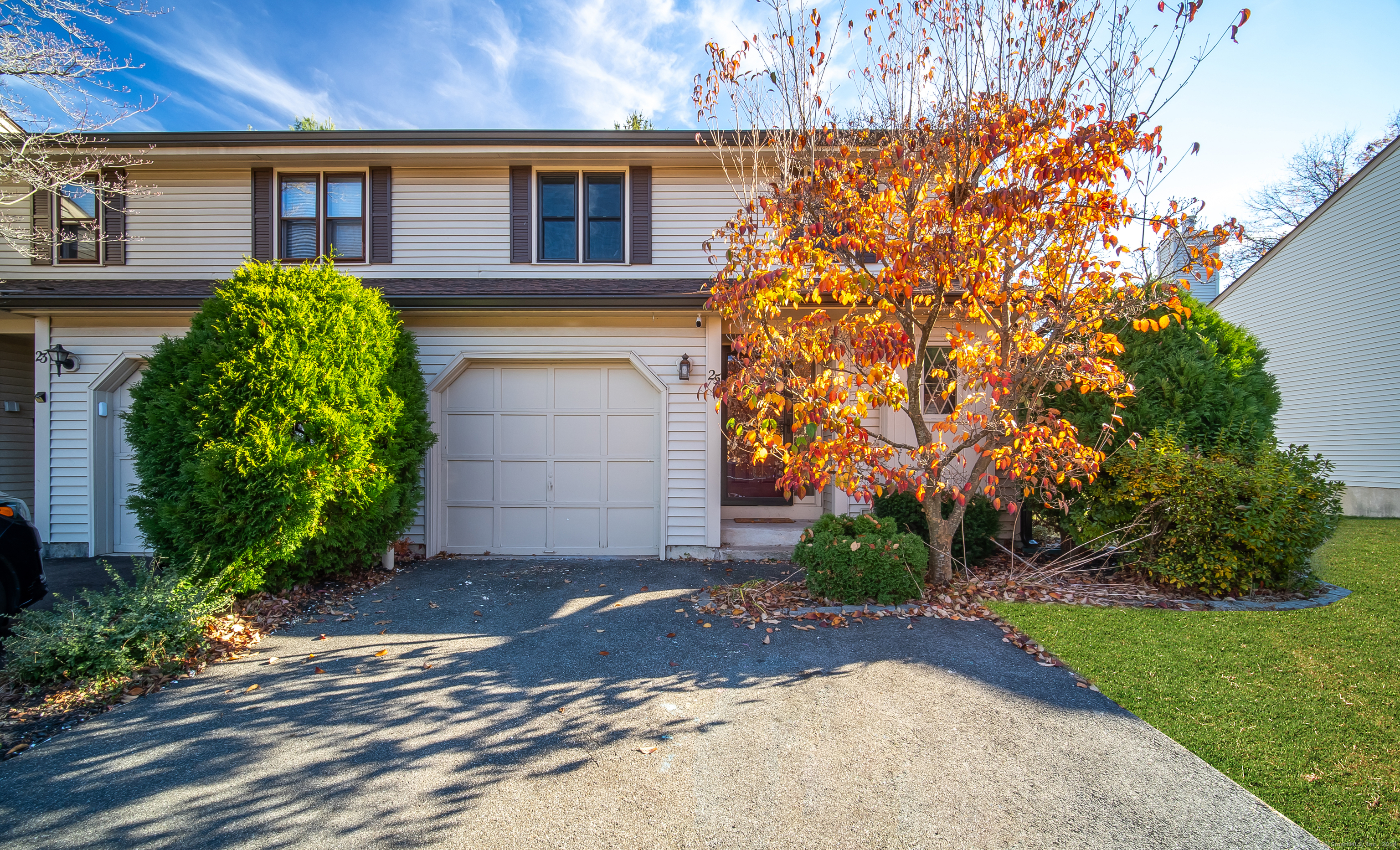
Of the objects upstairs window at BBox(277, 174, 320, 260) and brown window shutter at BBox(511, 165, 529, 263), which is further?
upstairs window at BBox(277, 174, 320, 260)

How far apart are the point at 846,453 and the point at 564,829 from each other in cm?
322

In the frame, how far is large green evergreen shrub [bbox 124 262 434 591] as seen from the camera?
15.3 feet

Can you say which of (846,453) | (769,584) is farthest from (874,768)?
(769,584)

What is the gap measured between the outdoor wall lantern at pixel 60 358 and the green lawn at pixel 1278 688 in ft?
35.4

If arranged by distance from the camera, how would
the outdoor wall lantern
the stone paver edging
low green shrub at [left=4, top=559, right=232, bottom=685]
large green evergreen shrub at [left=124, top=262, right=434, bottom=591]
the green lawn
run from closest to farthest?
the green lawn < low green shrub at [left=4, top=559, right=232, bottom=685] < large green evergreen shrub at [left=124, top=262, right=434, bottom=591] < the stone paver edging < the outdoor wall lantern

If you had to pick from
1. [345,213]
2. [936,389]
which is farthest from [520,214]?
[936,389]

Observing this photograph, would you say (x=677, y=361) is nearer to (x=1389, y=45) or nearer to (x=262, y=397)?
(x=262, y=397)

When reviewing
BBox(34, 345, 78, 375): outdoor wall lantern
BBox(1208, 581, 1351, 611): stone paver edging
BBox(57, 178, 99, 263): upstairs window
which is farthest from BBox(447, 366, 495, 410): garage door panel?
BBox(1208, 581, 1351, 611): stone paver edging

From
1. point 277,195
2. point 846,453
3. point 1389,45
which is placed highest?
point 1389,45

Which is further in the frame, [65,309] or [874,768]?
[65,309]

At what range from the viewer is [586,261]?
301 inches

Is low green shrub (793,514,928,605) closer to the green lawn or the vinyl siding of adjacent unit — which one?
the green lawn

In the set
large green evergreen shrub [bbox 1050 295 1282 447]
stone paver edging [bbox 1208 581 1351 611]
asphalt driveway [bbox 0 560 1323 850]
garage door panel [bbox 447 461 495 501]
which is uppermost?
large green evergreen shrub [bbox 1050 295 1282 447]

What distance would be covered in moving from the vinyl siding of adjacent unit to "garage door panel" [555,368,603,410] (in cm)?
156
